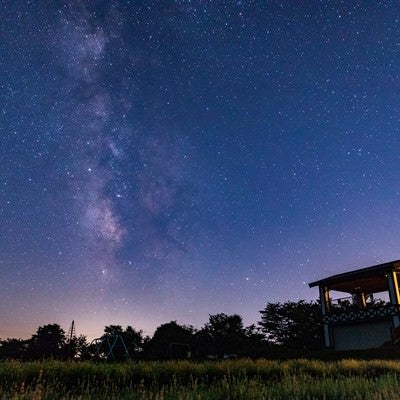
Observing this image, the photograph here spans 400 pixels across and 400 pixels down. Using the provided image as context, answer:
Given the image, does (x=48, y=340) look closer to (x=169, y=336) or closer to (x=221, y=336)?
(x=169, y=336)

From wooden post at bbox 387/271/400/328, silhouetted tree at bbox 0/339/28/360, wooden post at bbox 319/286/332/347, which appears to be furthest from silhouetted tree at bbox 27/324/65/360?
wooden post at bbox 387/271/400/328

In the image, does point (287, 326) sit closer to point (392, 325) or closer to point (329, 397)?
point (392, 325)

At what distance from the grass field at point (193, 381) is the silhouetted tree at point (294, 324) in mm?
24604

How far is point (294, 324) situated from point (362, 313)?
13.8 m

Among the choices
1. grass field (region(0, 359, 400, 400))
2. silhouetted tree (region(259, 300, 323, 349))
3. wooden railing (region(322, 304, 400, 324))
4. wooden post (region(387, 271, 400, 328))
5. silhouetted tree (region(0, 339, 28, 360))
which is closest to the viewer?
grass field (region(0, 359, 400, 400))

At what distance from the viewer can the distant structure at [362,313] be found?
2631 centimetres

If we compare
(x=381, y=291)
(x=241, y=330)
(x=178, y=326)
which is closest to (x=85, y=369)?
(x=381, y=291)

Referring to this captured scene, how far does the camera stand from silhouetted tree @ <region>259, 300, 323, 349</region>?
3803 cm

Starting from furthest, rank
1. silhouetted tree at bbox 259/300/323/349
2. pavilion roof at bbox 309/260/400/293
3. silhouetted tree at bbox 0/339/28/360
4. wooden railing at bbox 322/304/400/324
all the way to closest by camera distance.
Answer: silhouetted tree at bbox 0/339/28/360 → silhouetted tree at bbox 259/300/323/349 → pavilion roof at bbox 309/260/400/293 → wooden railing at bbox 322/304/400/324

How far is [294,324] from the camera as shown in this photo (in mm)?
40969

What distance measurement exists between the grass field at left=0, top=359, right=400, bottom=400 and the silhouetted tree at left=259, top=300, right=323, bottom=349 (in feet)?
80.7

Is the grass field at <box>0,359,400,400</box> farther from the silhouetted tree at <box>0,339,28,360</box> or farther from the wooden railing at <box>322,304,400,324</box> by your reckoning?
the silhouetted tree at <box>0,339,28,360</box>

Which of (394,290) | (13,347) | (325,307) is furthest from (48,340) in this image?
(394,290)

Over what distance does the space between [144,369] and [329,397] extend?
553cm
